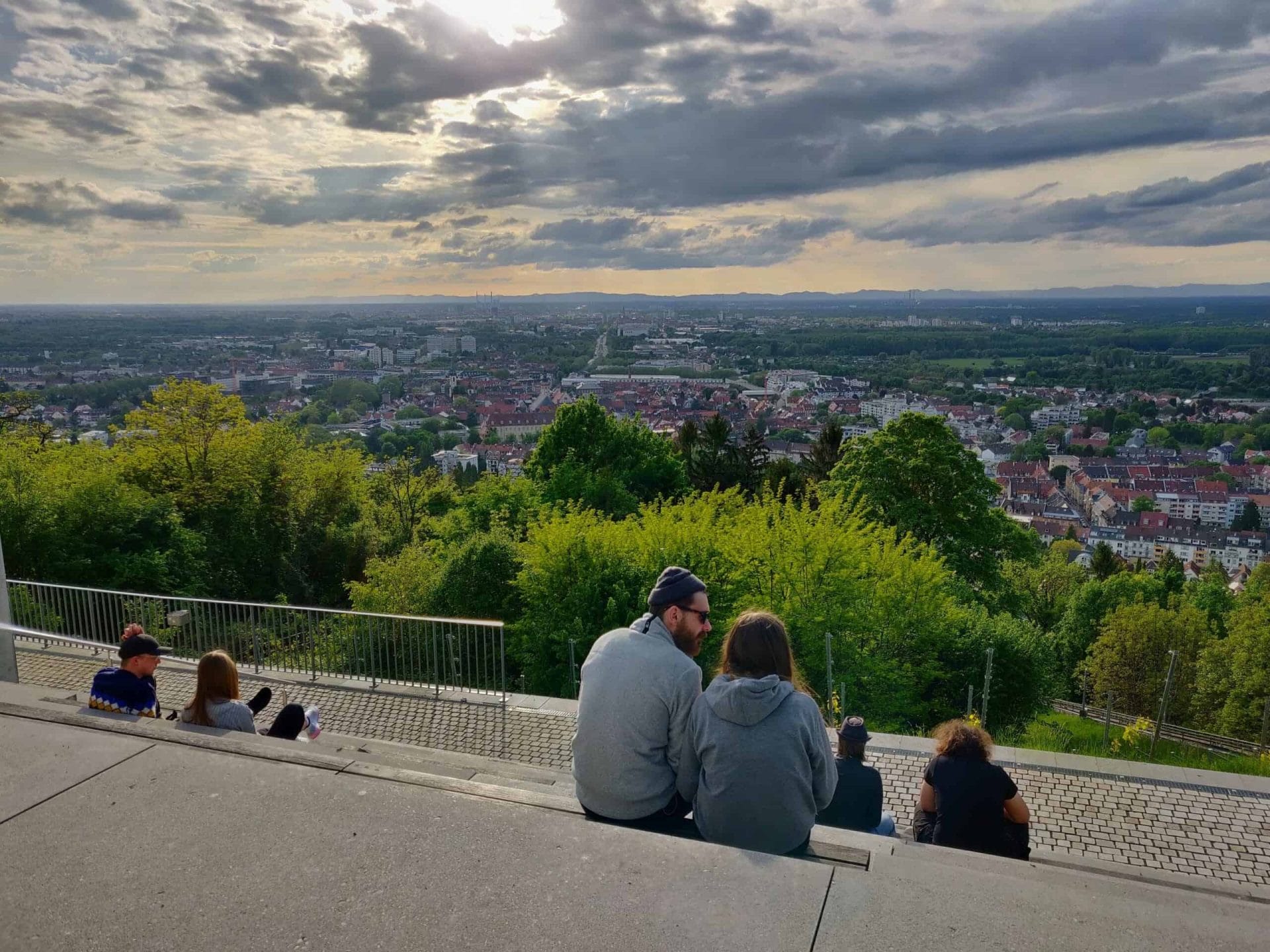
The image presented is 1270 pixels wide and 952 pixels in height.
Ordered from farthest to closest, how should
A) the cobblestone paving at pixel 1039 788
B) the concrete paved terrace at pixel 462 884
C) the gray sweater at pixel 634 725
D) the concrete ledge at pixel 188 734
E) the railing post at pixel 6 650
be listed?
the railing post at pixel 6 650
the cobblestone paving at pixel 1039 788
the concrete ledge at pixel 188 734
the gray sweater at pixel 634 725
the concrete paved terrace at pixel 462 884

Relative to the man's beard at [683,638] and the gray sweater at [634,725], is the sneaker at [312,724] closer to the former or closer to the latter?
the gray sweater at [634,725]

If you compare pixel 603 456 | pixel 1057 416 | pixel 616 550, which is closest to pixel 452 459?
pixel 603 456

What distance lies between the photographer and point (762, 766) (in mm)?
3486

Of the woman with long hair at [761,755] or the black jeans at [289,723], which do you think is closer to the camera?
the woman with long hair at [761,755]

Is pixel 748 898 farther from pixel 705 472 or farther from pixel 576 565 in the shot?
pixel 705 472

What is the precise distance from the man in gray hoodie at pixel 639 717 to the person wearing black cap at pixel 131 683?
277 centimetres

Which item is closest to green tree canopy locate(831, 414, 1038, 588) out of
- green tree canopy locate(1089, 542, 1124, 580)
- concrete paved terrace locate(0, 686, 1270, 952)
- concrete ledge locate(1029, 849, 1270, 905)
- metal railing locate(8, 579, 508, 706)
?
metal railing locate(8, 579, 508, 706)

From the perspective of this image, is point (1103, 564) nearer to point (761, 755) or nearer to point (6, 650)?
point (6, 650)

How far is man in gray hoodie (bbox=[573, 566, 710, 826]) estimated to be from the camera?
3672 millimetres

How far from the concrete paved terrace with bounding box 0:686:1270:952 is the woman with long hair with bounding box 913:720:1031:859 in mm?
820

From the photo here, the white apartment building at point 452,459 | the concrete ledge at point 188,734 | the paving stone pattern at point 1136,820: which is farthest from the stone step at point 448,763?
the white apartment building at point 452,459

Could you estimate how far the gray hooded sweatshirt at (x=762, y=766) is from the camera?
3463 millimetres

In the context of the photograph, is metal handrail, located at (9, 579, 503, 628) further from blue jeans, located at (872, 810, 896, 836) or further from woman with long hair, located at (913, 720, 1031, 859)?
woman with long hair, located at (913, 720, 1031, 859)

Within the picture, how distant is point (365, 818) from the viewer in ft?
11.5
